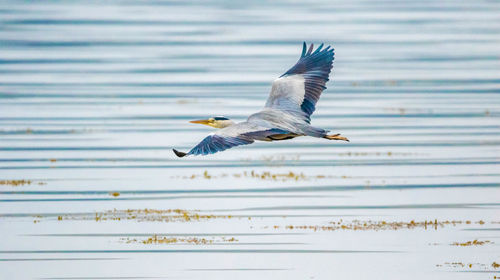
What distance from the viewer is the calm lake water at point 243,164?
1307cm

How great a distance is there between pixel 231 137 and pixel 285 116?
4.30 ft

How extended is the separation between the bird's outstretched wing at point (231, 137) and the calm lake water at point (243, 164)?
1342 millimetres

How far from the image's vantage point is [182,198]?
53.1 feet

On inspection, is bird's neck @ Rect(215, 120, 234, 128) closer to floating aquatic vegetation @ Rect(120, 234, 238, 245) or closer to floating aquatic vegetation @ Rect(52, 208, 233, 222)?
floating aquatic vegetation @ Rect(120, 234, 238, 245)

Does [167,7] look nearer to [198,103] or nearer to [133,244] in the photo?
[198,103]

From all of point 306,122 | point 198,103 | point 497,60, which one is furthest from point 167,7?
point 306,122

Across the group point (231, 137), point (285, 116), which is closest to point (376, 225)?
point (285, 116)

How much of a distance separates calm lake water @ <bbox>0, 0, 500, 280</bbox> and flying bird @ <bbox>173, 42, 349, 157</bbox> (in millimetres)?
1282

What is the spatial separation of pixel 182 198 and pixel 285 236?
8.20 feet

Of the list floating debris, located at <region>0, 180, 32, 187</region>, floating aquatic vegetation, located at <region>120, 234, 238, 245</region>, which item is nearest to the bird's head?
floating aquatic vegetation, located at <region>120, 234, 238, 245</region>

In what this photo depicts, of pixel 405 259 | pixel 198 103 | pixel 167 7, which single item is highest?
pixel 167 7

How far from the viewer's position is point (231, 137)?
11.5m

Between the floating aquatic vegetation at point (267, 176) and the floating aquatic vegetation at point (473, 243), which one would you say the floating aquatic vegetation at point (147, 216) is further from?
the floating aquatic vegetation at point (473, 243)

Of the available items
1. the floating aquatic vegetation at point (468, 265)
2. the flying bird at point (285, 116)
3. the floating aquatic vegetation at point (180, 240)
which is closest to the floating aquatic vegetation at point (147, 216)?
the floating aquatic vegetation at point (180, 240)
